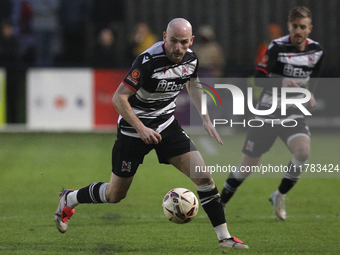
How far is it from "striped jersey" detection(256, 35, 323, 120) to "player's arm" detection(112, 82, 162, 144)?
219 centimetres

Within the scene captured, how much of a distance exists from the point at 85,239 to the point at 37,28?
478 inches

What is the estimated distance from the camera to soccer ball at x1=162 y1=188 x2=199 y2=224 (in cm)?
582

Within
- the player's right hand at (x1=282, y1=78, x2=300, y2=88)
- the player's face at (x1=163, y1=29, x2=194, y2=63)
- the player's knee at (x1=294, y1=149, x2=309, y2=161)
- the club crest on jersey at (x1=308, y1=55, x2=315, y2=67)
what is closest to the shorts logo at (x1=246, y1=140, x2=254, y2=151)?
the player's knee at (x1=294, y1=149, x2=309, y2=161)

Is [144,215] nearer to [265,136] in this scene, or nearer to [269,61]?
[265,136]

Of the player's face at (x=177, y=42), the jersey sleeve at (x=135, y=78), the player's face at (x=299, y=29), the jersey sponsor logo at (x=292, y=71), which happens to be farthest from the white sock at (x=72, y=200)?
the player's face at (x=299, y=29)

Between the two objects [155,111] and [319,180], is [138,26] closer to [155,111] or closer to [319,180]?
[319,180]

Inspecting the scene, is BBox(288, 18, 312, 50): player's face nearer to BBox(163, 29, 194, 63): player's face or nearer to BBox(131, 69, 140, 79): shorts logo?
BBox(163, 29, 194, 63): player's face

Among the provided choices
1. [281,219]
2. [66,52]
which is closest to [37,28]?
[66,52]

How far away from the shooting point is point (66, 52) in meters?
17.0

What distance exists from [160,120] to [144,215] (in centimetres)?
195

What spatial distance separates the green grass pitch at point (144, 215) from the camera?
5.82 m

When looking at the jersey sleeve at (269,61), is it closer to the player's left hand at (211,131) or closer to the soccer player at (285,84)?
the soccer player at (285,84)

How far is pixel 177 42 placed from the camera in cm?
540

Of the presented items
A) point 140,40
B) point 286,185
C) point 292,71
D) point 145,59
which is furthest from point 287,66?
point 140,40
